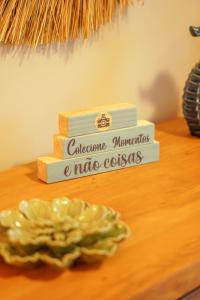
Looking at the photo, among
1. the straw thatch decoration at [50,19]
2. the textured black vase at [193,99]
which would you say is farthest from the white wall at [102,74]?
the textured black vase at [193,99]

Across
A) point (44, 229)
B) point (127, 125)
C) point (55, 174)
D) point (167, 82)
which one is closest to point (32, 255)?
point (44, 229)

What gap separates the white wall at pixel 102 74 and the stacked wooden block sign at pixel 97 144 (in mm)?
157

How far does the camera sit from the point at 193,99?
1116 mm

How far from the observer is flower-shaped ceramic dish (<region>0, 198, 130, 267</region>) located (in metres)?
0.62

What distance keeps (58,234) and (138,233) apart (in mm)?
A: 129

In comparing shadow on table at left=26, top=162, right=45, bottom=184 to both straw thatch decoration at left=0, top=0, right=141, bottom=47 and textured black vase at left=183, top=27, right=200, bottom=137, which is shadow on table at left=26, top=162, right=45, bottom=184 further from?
textured black vase at left=183, top=27, right=200, bottom=137

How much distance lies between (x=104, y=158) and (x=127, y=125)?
7 cm

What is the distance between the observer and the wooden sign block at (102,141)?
884mm

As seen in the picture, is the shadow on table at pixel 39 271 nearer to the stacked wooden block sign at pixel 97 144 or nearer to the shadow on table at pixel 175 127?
the stacked wooden block sign at pixel 97 144

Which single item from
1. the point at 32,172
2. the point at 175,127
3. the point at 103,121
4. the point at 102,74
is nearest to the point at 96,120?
the point at 103,121

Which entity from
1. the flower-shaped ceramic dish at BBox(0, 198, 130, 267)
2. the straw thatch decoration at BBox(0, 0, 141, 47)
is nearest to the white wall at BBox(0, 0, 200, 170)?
the straw thatch decoration at BBox(0, 0, 141, 47)

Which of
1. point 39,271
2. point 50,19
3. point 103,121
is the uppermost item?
point 50,19

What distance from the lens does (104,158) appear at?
0.93m

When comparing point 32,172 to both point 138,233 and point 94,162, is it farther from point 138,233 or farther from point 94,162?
point 138,233
